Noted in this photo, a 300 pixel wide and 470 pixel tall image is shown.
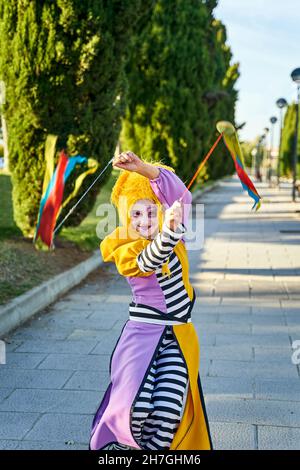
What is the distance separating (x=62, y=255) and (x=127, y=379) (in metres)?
6.90

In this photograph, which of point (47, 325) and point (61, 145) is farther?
point (61, 145)

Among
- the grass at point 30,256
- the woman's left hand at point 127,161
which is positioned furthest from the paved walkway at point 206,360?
the woman's left hand at point 127,161

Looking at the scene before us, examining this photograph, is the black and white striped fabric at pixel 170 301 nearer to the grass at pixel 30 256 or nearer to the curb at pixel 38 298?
the curb at pixel 38 298

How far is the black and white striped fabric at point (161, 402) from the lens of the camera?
9.21ft

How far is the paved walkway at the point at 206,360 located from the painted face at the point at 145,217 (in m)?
1.50

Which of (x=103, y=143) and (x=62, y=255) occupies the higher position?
(x=103, y=143)

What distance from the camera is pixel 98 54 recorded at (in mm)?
9484

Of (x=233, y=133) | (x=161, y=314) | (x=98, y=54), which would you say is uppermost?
(x=98, y=54)

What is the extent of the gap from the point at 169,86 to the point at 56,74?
11.8 meters

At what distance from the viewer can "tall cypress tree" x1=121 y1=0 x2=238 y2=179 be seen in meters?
20.6

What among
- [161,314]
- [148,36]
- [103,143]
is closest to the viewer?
[161,314]

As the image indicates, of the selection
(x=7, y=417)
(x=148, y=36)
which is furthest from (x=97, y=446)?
(x=148, y=36)
